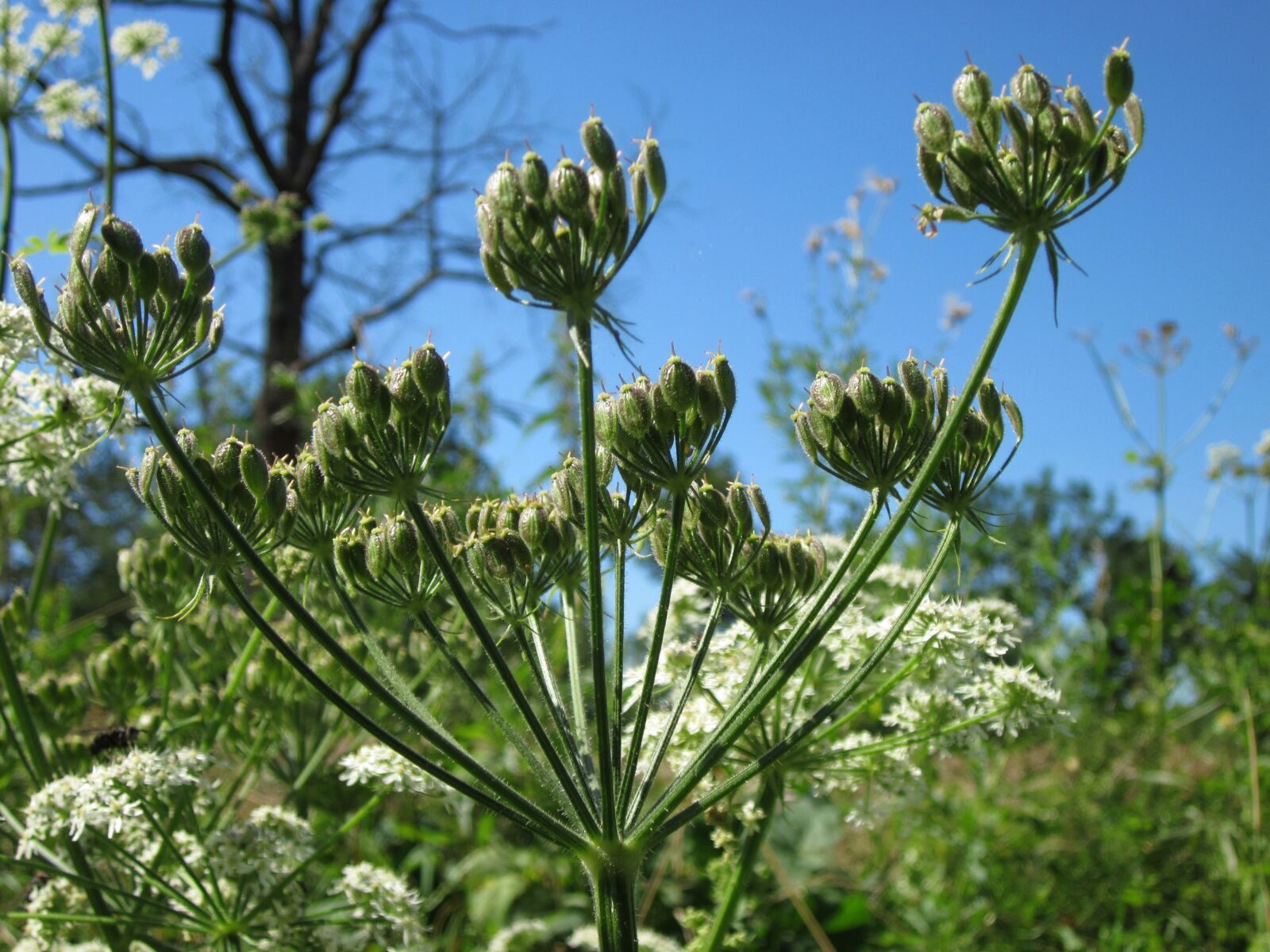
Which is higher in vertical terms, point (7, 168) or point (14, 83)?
point (14, 83)

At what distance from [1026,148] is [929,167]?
13cm

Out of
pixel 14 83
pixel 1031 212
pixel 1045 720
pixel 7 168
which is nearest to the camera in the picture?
pixel 1031 212

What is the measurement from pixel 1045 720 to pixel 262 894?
1.68 metres

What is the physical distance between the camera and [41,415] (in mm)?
2283

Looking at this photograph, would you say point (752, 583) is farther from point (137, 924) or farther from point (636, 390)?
point (137, 924)

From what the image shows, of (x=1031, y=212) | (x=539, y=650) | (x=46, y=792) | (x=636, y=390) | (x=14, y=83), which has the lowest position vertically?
(x=46, y=792)

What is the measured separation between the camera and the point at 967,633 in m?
1.90

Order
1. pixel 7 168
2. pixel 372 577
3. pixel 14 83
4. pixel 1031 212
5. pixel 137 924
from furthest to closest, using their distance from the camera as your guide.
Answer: pixel 14 83
pixel 7 168
pixel 137 924
pixel 372 577
pixel 1031 212

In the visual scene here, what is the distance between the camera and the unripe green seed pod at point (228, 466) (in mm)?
1483

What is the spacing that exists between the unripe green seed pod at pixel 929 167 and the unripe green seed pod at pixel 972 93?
0.07 metres

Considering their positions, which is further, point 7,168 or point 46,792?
point 7,168

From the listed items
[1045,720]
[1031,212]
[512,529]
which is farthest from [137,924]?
[1031,212]

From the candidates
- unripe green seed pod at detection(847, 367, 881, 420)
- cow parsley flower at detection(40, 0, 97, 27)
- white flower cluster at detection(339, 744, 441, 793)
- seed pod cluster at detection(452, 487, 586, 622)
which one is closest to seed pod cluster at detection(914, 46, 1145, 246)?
unripe green seed pod at detection(847, 367, 881, 420)

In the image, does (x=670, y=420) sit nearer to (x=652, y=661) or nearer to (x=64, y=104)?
(x=652, y=661)
